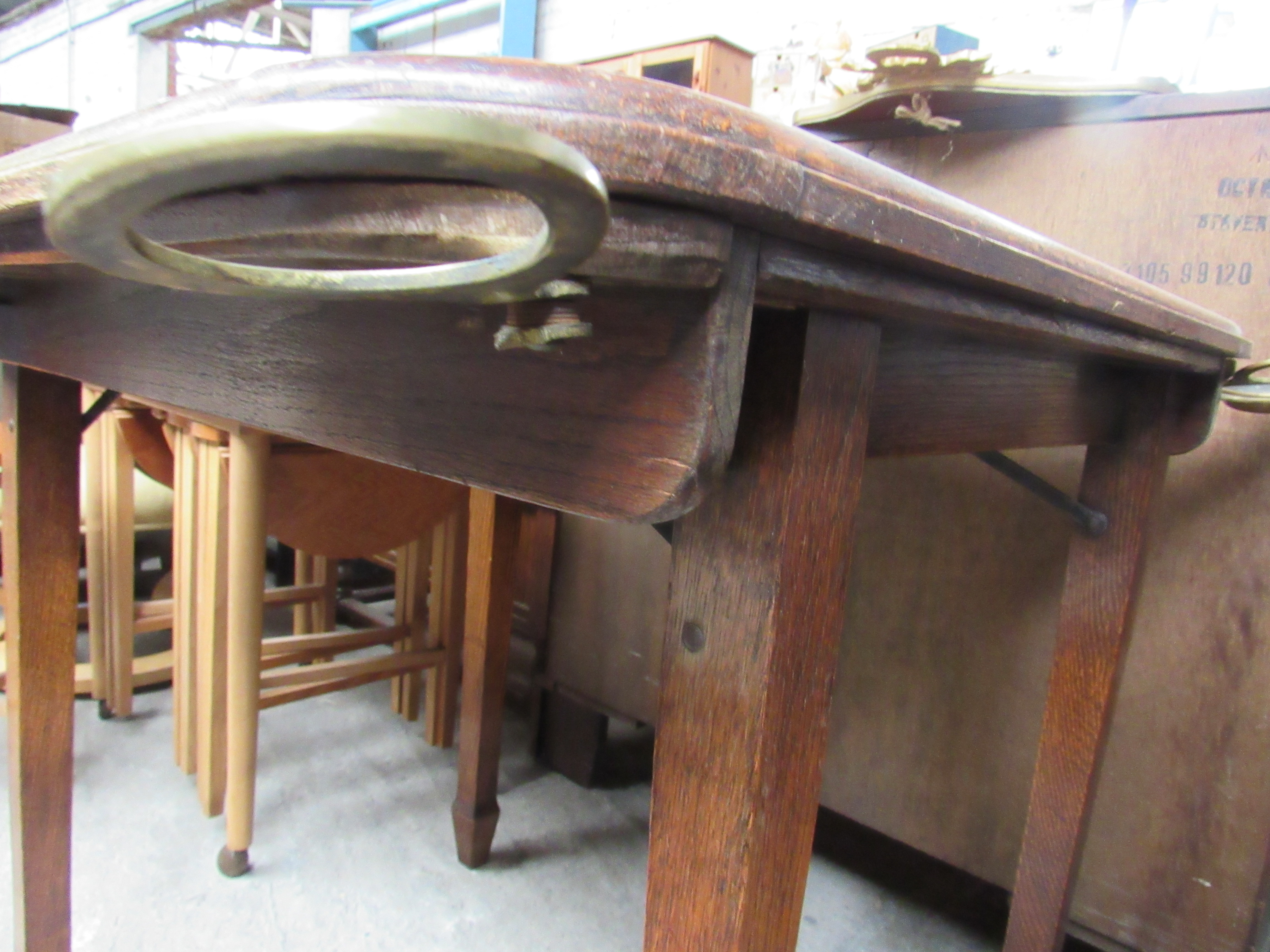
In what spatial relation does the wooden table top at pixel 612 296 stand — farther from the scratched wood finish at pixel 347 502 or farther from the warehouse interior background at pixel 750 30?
the scratched wood finish at pixel 347 502

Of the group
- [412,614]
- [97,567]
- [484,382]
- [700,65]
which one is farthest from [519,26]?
[484,382]

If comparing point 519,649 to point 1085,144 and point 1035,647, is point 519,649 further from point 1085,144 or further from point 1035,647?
point 1085,144

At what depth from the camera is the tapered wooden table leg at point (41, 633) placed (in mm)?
857

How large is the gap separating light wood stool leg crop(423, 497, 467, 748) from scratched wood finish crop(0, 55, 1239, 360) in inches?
53.0

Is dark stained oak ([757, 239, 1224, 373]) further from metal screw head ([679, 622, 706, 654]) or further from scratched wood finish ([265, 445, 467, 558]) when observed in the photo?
scratched wood finish ([265, 445, 467, 558])

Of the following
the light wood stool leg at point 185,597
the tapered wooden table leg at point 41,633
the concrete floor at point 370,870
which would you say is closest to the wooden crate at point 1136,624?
the concrete floor at point 370,870

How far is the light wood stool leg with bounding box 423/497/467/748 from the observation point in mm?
1616

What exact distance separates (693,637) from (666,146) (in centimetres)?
21

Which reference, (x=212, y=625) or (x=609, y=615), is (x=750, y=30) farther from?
(x=212, y=625)

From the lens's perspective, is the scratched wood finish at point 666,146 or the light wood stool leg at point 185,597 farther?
the light wood stool leg at point 185,597

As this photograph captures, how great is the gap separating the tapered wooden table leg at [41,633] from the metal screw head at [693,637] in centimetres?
81

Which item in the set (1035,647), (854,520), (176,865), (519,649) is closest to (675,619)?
(854,520)

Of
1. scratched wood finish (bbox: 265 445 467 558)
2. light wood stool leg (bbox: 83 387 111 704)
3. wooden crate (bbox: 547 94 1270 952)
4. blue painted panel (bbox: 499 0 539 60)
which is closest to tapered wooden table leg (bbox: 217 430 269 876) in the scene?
scratched wood finish (bbox: 265 445 467 558)

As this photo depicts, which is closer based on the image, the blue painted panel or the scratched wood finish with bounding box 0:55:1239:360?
the scratched wood finish with bounding box 0:55:1239:360
